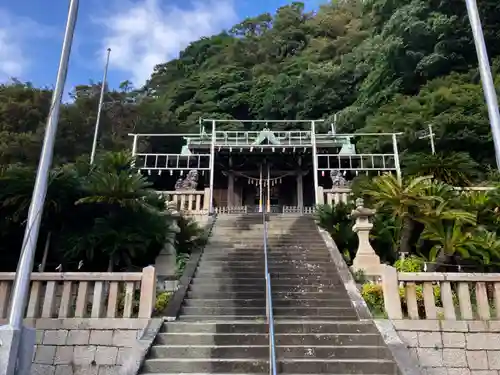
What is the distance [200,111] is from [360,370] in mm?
33134

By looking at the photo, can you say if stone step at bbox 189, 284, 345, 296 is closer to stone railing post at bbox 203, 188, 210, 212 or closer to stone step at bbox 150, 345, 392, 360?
stone step at bbox 150, 345, 392, 360

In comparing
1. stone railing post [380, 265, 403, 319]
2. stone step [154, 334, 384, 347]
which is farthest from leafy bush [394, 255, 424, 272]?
stone step [154, 334, 384, 347]

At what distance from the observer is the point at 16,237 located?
8.95m

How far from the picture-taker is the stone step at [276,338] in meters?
6.16

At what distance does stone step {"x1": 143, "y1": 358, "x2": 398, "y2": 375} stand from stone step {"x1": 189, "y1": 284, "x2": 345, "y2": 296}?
8.85 ft

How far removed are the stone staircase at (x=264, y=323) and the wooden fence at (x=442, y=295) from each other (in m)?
0.57

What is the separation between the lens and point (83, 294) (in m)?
6.29

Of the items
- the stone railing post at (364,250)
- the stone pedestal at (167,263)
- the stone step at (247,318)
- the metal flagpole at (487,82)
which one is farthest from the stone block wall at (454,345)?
the stone pedestal at (167,263)

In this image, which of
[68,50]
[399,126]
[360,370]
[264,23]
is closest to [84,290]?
[68,50]

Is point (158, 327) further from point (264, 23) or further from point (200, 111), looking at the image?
point (264, 23)

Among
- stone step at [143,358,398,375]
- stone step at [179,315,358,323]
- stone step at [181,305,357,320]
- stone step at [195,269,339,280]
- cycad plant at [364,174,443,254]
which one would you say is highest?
cycad plant at [364,174,443,254]

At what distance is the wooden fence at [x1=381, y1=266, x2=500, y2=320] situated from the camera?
6246 millimetres

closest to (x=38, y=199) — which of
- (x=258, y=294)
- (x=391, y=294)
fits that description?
(x=258, y=294)

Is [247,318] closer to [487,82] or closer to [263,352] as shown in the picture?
[263,352]
